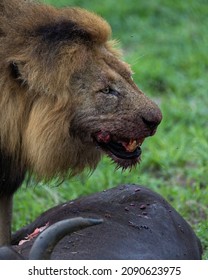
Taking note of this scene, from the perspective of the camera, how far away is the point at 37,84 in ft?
15.0

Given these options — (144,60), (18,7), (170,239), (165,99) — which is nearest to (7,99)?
(18,7)

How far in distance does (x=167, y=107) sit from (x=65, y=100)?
347cm

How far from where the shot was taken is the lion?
4.56 metres

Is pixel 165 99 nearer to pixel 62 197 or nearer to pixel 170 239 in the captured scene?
pixel 62 197

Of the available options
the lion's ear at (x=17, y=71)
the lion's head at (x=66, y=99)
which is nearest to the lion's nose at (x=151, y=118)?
the lion's head at (x=66, y=99)

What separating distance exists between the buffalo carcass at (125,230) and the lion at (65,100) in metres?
0.23

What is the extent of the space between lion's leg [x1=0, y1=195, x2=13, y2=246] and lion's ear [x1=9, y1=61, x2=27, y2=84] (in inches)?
27.8

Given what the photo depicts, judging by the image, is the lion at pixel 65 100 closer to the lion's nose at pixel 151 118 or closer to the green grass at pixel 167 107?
the lion's nose at pixel 151 118

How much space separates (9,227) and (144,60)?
4.25 meters

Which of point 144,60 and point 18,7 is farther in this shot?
point 144,60

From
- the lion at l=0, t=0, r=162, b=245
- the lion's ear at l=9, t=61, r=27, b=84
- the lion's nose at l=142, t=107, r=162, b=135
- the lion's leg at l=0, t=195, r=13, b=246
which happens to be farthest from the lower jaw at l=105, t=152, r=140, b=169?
the lion's leg at l=0, t=195, r=13, b=246

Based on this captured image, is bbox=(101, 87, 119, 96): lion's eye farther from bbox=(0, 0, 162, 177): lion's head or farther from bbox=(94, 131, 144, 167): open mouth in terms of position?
bbox=(94, 131, 144, 167): open mouth

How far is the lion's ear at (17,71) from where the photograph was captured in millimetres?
4594

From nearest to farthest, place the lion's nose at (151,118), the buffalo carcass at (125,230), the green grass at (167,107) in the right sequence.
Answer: the buffalo carcass at (125,230) < the lion's nose at (151,118) < the green grass at (167,107)
